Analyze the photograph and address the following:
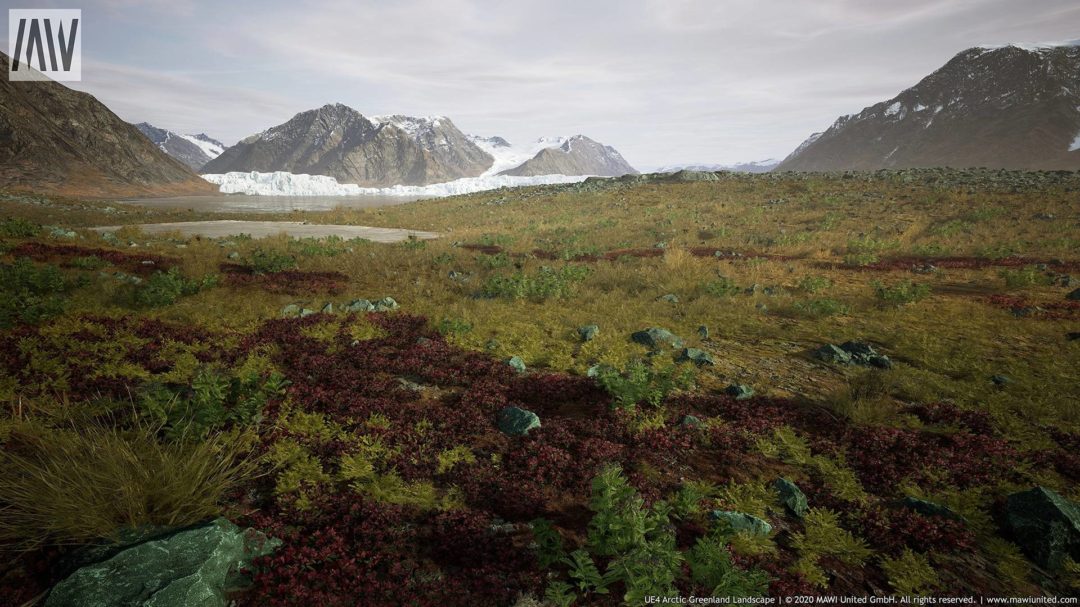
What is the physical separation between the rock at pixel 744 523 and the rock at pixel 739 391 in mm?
2581

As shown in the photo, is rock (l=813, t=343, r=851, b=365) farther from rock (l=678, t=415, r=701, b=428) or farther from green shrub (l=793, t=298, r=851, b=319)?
rock (l=678, t=415, r=701, b=428)

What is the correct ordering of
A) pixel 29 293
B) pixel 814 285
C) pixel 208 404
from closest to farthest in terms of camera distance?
pixel 208 404
pixel 29 293
pixel 814 285

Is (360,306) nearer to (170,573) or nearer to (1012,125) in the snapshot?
(170,573)

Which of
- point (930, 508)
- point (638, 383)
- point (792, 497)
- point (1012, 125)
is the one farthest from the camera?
point (1012, 125)

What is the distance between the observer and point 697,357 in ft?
24.7

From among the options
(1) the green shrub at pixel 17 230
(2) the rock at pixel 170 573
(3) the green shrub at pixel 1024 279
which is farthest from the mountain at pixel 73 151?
(3) the green shrub at pixel 1024 279

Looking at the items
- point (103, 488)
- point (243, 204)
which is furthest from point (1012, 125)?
point (103, 488)

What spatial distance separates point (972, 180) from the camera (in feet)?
110

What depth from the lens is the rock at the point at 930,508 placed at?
3979 millimetres

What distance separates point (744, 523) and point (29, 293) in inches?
485

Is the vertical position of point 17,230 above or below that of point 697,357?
above

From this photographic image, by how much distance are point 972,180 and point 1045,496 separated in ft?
140

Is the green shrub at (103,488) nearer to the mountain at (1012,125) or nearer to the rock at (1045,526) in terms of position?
the rock at (1045,526)

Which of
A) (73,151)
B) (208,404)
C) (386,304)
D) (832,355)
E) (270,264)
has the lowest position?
(208,404)
